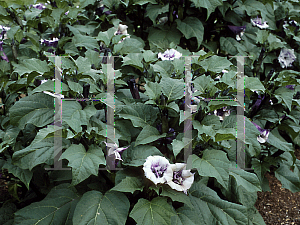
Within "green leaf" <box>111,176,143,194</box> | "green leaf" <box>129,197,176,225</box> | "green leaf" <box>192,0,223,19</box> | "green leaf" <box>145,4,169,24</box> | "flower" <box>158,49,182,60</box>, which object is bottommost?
"green leaf" <box>129,197,176,225</box>

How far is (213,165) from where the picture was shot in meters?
1.34

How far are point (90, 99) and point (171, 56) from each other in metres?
0.75

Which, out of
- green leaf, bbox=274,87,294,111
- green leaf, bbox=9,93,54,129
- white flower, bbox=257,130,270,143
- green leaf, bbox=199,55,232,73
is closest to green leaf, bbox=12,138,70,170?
green leaf, bbox=9,93,54,129

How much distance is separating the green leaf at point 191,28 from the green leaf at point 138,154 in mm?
1500

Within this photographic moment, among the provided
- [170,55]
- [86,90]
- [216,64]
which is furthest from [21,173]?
[216,64]

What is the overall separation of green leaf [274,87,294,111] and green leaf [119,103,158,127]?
3.17ft

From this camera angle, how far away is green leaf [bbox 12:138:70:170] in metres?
1.41

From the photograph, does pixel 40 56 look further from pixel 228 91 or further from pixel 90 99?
pixel 228 91

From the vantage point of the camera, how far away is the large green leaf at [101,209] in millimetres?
1241

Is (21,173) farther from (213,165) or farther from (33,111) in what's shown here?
(213,165)

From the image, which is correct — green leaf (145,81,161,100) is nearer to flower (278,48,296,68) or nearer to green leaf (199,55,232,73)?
green leaf (199,55,232,73)

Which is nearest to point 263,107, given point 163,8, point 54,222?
point 163,8

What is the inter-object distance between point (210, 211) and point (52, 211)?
91 cm

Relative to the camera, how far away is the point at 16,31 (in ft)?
7.55
